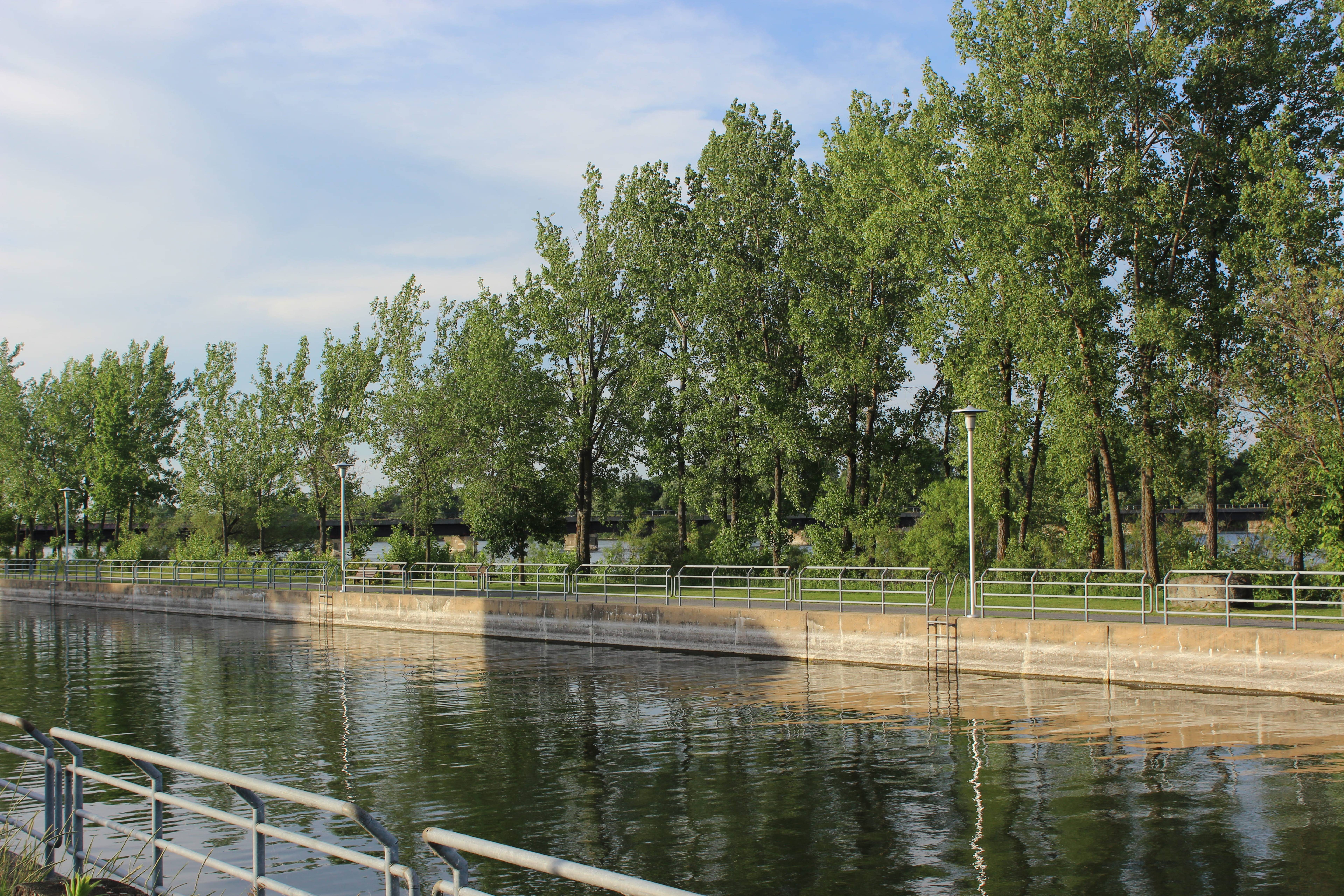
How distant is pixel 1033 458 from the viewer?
129 feet

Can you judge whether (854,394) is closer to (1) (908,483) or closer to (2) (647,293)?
(1) (908,483)

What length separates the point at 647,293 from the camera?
51594 mm

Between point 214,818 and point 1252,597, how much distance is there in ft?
89.6

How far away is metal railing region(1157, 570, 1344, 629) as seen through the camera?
822 inches

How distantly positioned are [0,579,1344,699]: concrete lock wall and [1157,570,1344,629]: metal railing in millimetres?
768

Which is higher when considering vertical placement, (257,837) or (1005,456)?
(1005,456)

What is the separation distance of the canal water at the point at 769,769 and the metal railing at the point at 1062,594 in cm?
211

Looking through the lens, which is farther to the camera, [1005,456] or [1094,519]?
[1005,456]

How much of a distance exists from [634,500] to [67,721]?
4363cm

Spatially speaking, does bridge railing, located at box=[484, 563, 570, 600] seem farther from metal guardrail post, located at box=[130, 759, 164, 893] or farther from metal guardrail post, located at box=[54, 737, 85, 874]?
metal guardrail post, located at box=[130, 759, 164, 893]

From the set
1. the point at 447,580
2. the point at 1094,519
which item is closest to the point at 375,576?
the point at 447,580

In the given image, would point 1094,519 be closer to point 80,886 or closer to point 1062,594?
point 1062,594

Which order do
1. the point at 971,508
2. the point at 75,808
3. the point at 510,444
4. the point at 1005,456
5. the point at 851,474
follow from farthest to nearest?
1. the point at 510,444
2. the point at 851,474
3. the point at 1005,456
4. the point at 971,508
5. the point at 75,808

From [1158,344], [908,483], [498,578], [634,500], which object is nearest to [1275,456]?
[1158,344]
